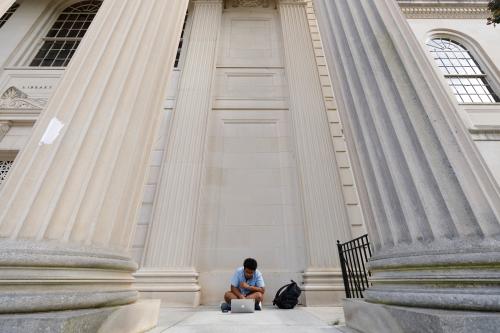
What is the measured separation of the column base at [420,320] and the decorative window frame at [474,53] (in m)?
9.12

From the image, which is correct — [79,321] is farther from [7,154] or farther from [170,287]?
[7,154]

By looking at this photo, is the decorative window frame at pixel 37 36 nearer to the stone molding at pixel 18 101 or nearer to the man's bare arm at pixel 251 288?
the stone molding at pixel 18 101

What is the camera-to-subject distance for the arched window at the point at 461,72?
8664 millimetres

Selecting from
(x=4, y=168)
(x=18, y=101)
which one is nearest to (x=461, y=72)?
(x=18, y=101)

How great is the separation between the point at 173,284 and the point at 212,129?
A: 3945mm

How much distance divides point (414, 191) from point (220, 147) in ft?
17.9

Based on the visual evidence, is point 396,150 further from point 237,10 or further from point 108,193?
point 237,10

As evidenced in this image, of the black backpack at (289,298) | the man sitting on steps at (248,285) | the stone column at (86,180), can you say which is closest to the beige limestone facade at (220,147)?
the stone column at (86,180)

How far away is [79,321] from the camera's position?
1424 mm

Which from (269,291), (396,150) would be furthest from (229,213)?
(396,150)

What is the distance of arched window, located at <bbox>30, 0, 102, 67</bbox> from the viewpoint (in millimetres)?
→ 8734

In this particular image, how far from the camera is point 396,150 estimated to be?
7.14 ft

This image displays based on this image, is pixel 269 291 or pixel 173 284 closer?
pixel 173 284

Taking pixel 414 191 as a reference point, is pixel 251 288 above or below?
below
